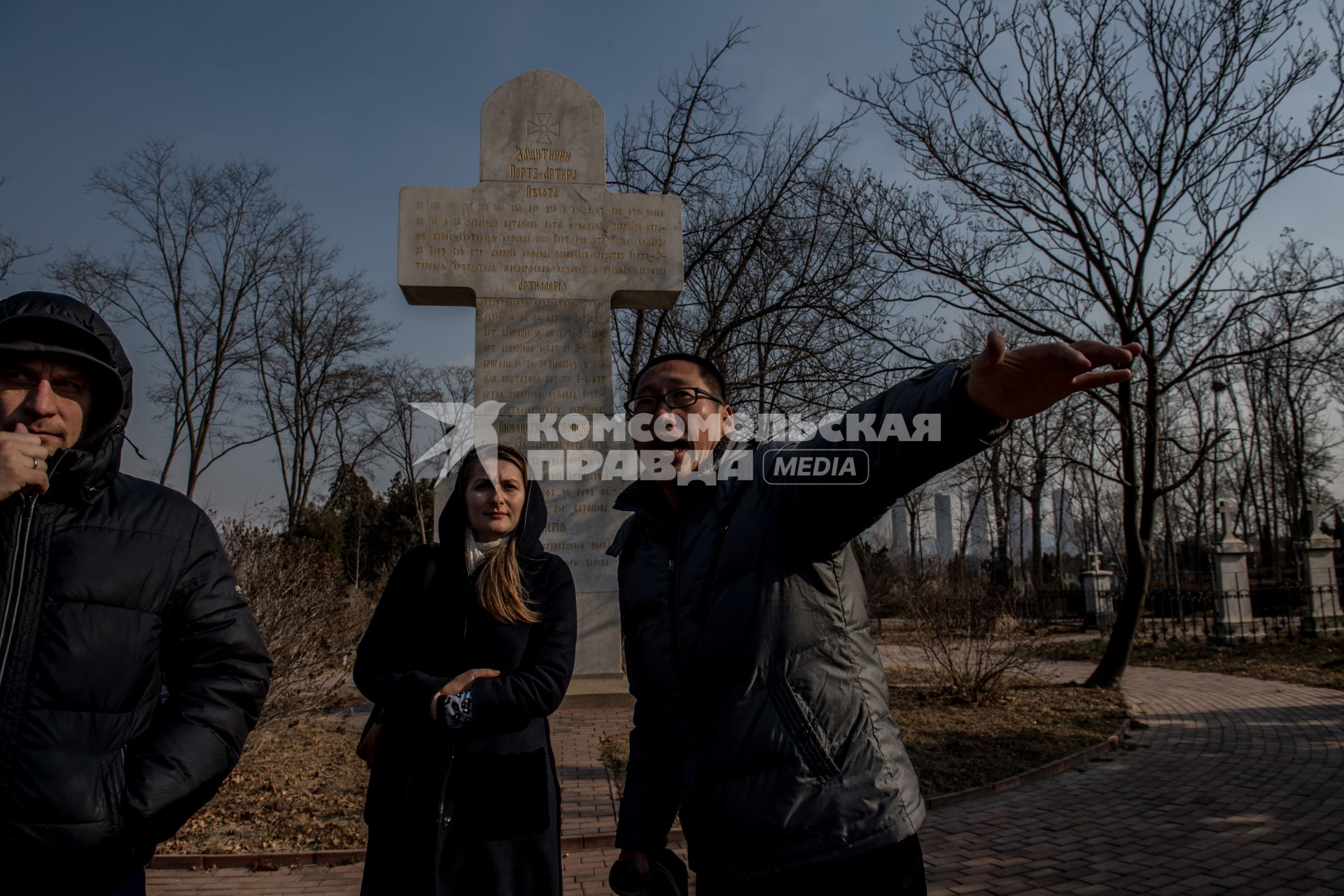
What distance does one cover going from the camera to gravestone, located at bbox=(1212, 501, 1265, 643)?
47.4 feet

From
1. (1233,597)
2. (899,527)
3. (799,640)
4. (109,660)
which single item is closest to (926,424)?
(799,640)

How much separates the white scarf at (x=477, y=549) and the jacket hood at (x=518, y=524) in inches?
0.7

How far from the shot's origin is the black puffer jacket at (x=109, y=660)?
1.51 metres

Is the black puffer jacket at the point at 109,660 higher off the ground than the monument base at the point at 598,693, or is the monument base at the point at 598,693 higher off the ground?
the black puffer jacket at the point at 109,660

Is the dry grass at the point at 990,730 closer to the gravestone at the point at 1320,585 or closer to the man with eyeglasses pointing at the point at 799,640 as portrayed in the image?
the man with eyeglasses pointing at the point at 799,640

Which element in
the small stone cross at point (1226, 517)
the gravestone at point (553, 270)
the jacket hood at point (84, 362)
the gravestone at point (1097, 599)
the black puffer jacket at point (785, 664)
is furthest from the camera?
the gravestone at point (1097, 599)

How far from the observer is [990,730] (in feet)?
23.5

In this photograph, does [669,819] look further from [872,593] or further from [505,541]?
[872,593]

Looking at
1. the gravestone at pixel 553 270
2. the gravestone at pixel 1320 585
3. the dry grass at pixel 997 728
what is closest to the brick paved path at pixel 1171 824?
the dry grass at pixel 997 728

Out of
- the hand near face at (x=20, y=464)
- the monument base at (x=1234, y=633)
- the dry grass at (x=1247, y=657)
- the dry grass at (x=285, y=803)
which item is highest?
the hand near face at (x=20, y=464)

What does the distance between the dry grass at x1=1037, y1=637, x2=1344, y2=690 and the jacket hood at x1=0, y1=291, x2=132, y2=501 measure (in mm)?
12612

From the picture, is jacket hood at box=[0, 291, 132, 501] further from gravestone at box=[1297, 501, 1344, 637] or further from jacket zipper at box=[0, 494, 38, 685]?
gravestone at box=[1297, 501, 1344, 637]

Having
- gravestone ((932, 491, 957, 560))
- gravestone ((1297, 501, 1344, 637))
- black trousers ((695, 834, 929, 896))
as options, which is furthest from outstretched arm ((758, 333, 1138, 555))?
gravestone ((932, 491, 957, 560))

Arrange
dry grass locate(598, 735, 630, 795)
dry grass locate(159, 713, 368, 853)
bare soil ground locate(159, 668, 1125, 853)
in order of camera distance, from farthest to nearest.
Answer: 1. dry grass locate(598, 735, 630, 795)
2. bare soil ground locate(159, 668, 1125, 853)
3. dry grass locate(159, 713, 368, 853)
